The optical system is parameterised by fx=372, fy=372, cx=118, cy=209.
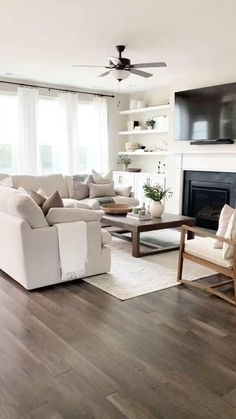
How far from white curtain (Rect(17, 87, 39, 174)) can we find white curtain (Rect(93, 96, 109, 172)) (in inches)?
58.4

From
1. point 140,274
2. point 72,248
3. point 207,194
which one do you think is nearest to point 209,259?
point 140,274

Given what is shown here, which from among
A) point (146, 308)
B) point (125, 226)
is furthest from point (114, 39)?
point (146, 308)

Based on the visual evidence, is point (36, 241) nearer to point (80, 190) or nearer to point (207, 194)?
point (80, 190)

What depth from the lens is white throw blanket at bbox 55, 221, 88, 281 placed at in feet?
12.1

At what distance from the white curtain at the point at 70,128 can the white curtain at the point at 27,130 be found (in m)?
0.65

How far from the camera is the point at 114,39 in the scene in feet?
15.0

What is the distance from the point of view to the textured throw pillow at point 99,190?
269 inches

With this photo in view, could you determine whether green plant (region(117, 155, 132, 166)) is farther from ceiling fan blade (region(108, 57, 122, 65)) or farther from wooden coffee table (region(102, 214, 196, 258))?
ceiling fan blade (region(108, 57, 122, 65))

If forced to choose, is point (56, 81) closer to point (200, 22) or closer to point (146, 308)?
point (200, 22)

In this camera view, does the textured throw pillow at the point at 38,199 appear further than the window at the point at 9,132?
No

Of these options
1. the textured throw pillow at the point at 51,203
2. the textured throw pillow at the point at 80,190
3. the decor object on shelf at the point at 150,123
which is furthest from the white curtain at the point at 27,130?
the textured throw pillow at the point at 51,203

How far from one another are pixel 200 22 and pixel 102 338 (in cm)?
333

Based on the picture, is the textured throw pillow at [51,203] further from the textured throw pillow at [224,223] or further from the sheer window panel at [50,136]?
the sheer window panel at [50,136]

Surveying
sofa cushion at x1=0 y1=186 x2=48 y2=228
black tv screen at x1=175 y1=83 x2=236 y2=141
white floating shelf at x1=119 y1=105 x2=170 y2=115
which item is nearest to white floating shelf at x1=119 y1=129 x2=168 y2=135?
white floating shelf at x1=119 y1=105 x2=170 y2=115
